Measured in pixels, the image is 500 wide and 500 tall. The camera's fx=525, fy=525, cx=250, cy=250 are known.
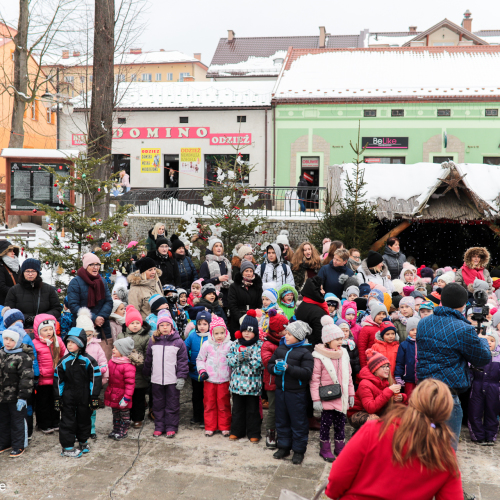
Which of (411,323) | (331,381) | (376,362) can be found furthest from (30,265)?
(411,323)

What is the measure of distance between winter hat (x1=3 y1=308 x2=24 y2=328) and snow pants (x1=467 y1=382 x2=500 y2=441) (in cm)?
507

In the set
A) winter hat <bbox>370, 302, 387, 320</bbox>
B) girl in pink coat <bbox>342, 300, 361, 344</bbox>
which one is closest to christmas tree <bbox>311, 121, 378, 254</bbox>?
girl in pink coat <bbox>342, 300, 361, 344</bbox>

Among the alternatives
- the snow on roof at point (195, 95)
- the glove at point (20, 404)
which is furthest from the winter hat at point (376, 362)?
the snow on roof at point (195, 95)

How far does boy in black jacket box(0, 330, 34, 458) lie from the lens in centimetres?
515

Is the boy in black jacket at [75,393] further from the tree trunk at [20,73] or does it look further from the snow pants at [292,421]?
the tree trunk at [20,73]

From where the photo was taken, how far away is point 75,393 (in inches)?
207

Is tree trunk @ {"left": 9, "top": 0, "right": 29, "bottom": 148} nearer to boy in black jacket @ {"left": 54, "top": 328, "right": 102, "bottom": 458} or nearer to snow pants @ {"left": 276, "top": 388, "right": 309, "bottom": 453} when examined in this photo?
boy in black jacket @ {"left": 54, "top": 328, "right": 102, "bottom": 458}

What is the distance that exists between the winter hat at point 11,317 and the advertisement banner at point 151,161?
747 inches

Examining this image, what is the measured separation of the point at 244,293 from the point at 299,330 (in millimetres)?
2006

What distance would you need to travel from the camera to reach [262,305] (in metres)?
7.35

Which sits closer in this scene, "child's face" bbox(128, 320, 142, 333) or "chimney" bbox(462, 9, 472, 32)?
"child's face" bbox(128, 320, 142, 333)

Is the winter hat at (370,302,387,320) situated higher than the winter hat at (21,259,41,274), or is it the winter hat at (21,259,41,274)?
the winter hat at (21,259,41,274)

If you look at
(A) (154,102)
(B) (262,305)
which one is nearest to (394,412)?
(B) (262,305)

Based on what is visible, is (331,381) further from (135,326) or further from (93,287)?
(93,287)
